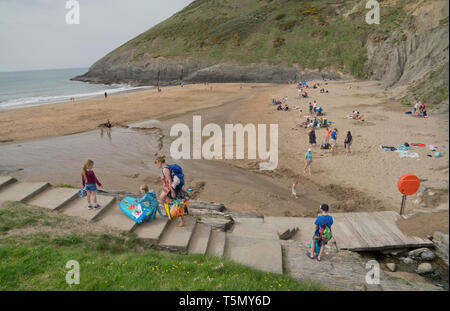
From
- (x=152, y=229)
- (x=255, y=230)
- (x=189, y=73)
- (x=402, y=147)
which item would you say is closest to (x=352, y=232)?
(x=255, y=230)

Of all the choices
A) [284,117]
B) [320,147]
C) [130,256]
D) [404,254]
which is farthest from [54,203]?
[284,117]

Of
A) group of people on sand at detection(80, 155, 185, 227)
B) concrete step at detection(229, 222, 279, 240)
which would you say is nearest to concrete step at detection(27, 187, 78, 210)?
group of people on sand at detection(80, 155, 185, 227)

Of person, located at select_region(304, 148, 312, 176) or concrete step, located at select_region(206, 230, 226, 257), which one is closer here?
concrete step, located at select_region(206, 230, 226, 257)

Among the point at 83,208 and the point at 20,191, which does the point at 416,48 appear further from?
the point at 20,191

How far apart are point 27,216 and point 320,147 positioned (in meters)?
15.4

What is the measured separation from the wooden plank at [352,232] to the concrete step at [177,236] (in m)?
4.62

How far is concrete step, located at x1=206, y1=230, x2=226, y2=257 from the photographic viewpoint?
21.0 ft

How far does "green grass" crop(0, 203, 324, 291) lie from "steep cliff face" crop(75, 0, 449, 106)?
38.9m

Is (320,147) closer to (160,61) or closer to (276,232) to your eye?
(276,232)

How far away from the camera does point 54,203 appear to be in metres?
7.37

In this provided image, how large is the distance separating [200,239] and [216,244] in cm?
43

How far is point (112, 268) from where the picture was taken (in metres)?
4.75

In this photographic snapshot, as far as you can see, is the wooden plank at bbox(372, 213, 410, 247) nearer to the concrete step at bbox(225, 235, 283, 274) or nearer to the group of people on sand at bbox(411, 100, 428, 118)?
the concrete step at bbox(225, 235, 283, 274)

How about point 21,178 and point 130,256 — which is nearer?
point 130,256
